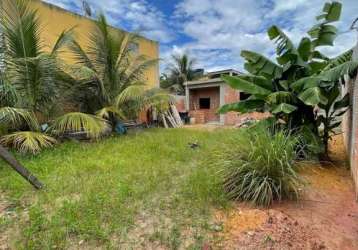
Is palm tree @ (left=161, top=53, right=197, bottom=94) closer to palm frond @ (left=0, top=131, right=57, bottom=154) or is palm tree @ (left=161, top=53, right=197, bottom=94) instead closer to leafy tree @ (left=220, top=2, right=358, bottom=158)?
leafy tree @ (left=220, top=2, right=358, bottom=158)

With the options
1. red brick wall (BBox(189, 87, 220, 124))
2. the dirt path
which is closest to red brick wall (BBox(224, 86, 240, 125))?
red brick wall (BBox(189, 87, 220, 124))

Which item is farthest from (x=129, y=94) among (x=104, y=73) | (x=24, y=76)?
(x=24, y=76)

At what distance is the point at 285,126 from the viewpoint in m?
5.71

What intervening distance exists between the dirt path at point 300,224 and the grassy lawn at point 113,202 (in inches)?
12.6

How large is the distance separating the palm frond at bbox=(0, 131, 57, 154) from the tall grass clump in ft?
16.1

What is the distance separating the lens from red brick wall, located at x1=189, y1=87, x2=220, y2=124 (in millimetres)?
16312

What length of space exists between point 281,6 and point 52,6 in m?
8.30

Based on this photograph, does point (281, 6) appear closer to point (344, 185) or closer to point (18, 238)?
point (344, 185)

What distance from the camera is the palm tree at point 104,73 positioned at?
880 centimetres

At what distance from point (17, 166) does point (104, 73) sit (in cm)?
632

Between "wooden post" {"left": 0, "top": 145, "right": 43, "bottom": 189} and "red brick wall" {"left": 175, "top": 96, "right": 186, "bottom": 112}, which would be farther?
"red brick wall" {"left": 175, "top": 96, "right": 186, "bottom": 112}

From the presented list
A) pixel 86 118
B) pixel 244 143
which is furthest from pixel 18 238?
pixel 86 118

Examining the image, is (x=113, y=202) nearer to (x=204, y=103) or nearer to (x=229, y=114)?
(x=229, y=114)

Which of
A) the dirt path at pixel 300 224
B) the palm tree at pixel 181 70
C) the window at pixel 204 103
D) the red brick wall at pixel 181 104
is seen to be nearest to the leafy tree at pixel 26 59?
the dirt path at pixel 300 224
